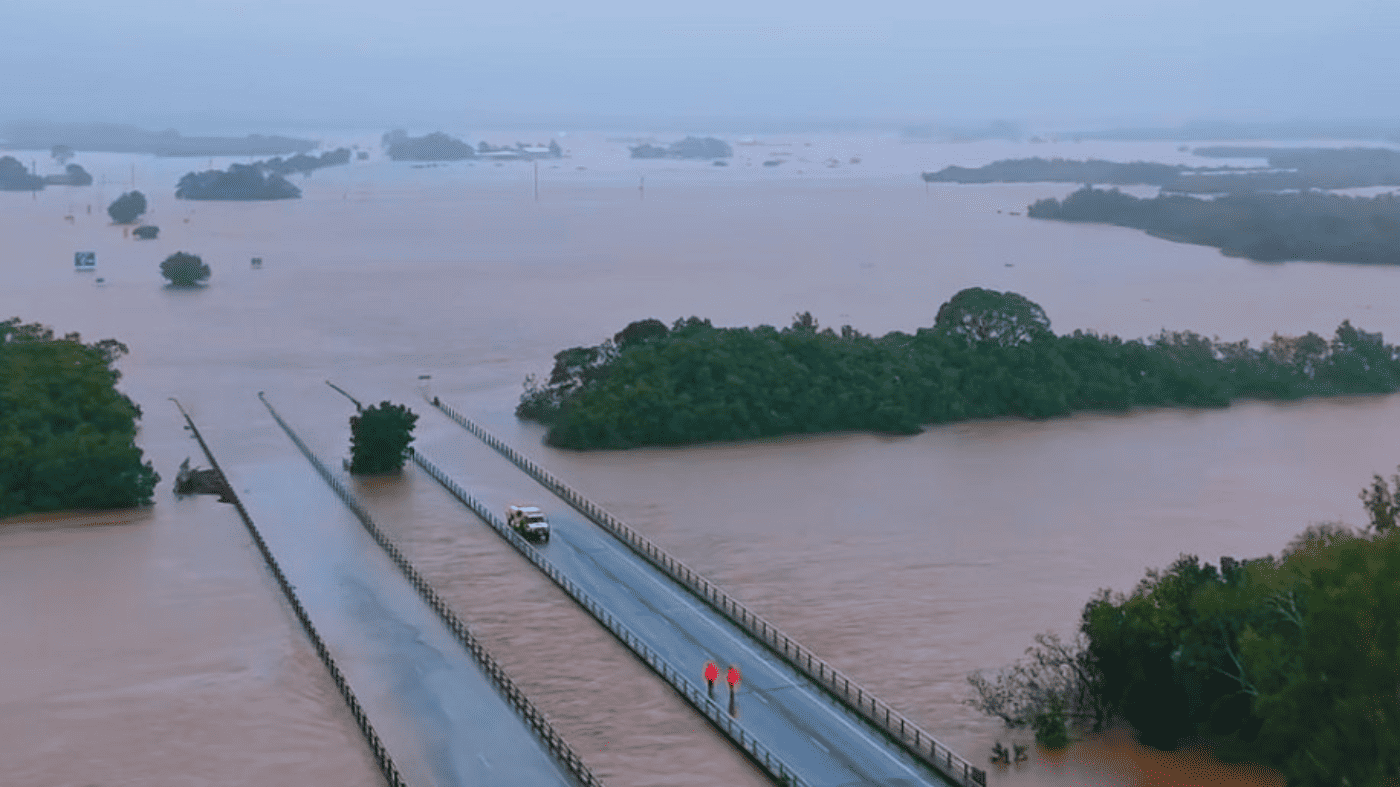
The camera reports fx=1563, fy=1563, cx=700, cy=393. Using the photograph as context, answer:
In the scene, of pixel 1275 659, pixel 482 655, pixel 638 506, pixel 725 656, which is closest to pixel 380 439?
pixel 638 506

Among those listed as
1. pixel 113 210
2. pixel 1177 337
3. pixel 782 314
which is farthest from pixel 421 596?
pixel 113 210

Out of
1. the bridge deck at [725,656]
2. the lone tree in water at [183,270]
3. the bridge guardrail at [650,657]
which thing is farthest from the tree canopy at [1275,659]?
the lone tree in water at [183,270]

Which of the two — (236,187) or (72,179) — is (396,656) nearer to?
(236,187)

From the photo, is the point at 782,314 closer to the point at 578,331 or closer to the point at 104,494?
the point at 578,331

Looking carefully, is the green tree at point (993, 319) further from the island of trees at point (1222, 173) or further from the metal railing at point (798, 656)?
the island of trees at point (1222, 173)

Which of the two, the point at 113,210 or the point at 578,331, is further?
the point at 113,210

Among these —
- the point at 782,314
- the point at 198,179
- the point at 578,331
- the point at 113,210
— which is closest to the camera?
the point at 578,331

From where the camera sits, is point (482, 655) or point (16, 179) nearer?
point (482, 655)
